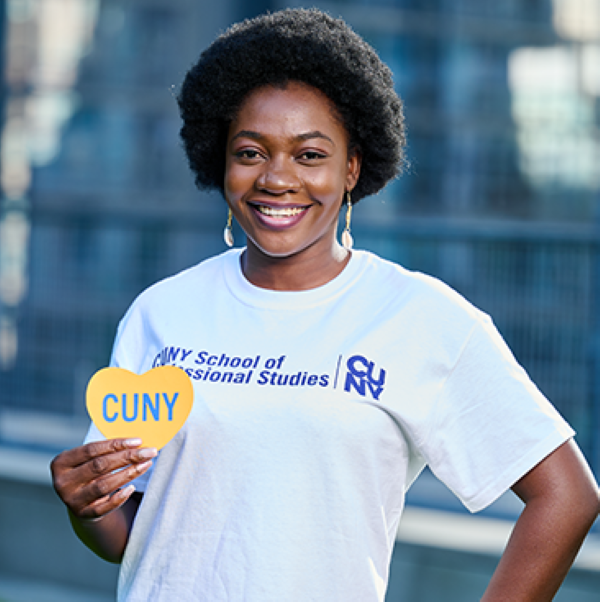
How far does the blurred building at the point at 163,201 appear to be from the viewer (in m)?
3.77

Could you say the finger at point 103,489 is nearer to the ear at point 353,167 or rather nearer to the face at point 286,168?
the face at point 286,168

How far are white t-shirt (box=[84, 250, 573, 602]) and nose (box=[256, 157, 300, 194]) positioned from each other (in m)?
0.29

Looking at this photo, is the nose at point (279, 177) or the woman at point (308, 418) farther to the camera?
the nose at point (279, 177)

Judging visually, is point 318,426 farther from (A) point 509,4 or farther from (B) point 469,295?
(A) point 509,4

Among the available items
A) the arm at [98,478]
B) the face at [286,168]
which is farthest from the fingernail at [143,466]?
the face at [286,168]

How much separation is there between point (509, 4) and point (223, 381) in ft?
27.5

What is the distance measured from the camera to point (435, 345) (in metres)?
1.71

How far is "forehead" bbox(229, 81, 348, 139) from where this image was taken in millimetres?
1831

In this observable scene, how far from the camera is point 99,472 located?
1.69 meters

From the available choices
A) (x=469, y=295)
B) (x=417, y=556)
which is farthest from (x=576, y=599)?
(x=469, y=295)

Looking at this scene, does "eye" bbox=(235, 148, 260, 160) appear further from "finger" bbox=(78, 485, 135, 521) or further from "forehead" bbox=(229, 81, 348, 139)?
"finger" bbox=(78, 485, 135, 521)

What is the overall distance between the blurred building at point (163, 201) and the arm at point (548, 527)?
4.42 ft

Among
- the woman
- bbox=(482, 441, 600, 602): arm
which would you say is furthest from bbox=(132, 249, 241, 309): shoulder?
bbox=(482, 441, 600, 602): arm

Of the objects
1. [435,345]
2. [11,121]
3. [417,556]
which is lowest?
[417,556]
